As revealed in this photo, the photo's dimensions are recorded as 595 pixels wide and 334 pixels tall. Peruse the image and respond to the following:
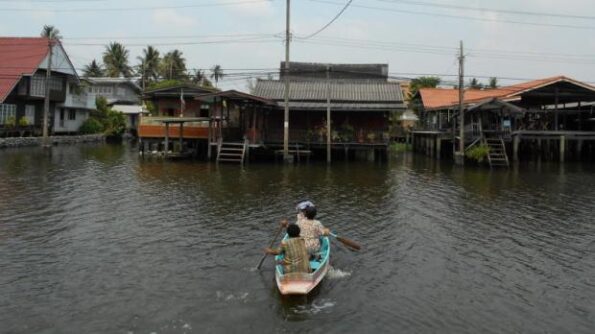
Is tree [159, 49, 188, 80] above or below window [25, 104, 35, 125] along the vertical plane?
above

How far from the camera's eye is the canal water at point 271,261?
8008mm

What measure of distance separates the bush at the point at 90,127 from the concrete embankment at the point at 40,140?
59.8 inches

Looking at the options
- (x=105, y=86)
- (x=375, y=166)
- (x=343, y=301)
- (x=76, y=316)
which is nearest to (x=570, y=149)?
(x=375, y=166)

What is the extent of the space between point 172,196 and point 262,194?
3251 mm

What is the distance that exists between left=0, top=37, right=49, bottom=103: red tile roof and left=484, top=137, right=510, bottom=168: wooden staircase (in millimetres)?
34572

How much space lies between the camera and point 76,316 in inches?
311

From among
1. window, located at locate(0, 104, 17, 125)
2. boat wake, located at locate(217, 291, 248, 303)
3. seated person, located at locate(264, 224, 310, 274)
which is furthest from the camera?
window, located at locate(0, 104, 17, 125)

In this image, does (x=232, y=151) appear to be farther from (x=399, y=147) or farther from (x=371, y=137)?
(x=399, y=147)

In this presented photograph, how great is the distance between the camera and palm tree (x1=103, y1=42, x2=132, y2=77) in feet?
230

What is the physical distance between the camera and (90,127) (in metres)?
53.0

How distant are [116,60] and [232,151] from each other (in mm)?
46537

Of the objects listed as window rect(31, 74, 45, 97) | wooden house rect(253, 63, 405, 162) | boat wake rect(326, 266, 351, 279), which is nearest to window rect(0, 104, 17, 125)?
window rect(31, 74, 45, 97)

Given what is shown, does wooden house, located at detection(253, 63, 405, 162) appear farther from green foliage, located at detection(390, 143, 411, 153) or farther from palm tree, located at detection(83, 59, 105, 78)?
palm tree, located at detection(83, 59, 105, 78)

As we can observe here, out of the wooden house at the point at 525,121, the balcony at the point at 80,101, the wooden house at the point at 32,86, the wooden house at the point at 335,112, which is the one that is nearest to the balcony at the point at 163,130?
the wooden house at the point at 335,112
